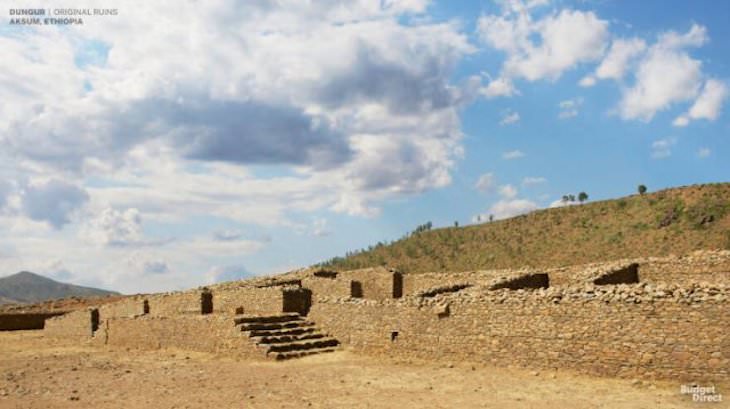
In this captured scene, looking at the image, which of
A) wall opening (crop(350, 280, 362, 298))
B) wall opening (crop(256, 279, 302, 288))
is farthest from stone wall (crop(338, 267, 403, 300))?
wall opening (crop(256, 279, 302, 288))

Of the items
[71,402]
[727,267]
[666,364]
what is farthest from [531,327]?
[71,402]

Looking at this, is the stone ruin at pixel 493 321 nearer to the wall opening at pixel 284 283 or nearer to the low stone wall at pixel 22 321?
the wall opening at pixel 284 283

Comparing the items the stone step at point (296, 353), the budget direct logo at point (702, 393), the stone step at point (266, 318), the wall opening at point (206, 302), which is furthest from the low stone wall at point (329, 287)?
the budget direct logo at point (702, 393)

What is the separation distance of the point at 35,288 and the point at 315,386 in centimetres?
13253

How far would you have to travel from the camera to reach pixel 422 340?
15.9 metres

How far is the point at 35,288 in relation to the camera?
12762 centimetres

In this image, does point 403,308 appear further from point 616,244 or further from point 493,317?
point 616,244

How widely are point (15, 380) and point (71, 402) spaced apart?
3923 mm

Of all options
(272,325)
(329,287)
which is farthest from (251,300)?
(272,325)

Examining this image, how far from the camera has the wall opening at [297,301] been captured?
20.7 meters

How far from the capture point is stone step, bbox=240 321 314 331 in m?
18.4

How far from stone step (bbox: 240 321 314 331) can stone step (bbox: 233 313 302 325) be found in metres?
0.14

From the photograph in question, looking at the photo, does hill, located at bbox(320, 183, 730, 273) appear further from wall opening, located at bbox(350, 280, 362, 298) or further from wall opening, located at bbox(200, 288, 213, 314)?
wall opening, located at bbox(200, 288, 213, 314)

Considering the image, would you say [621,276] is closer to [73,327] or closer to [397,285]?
[397,285]
